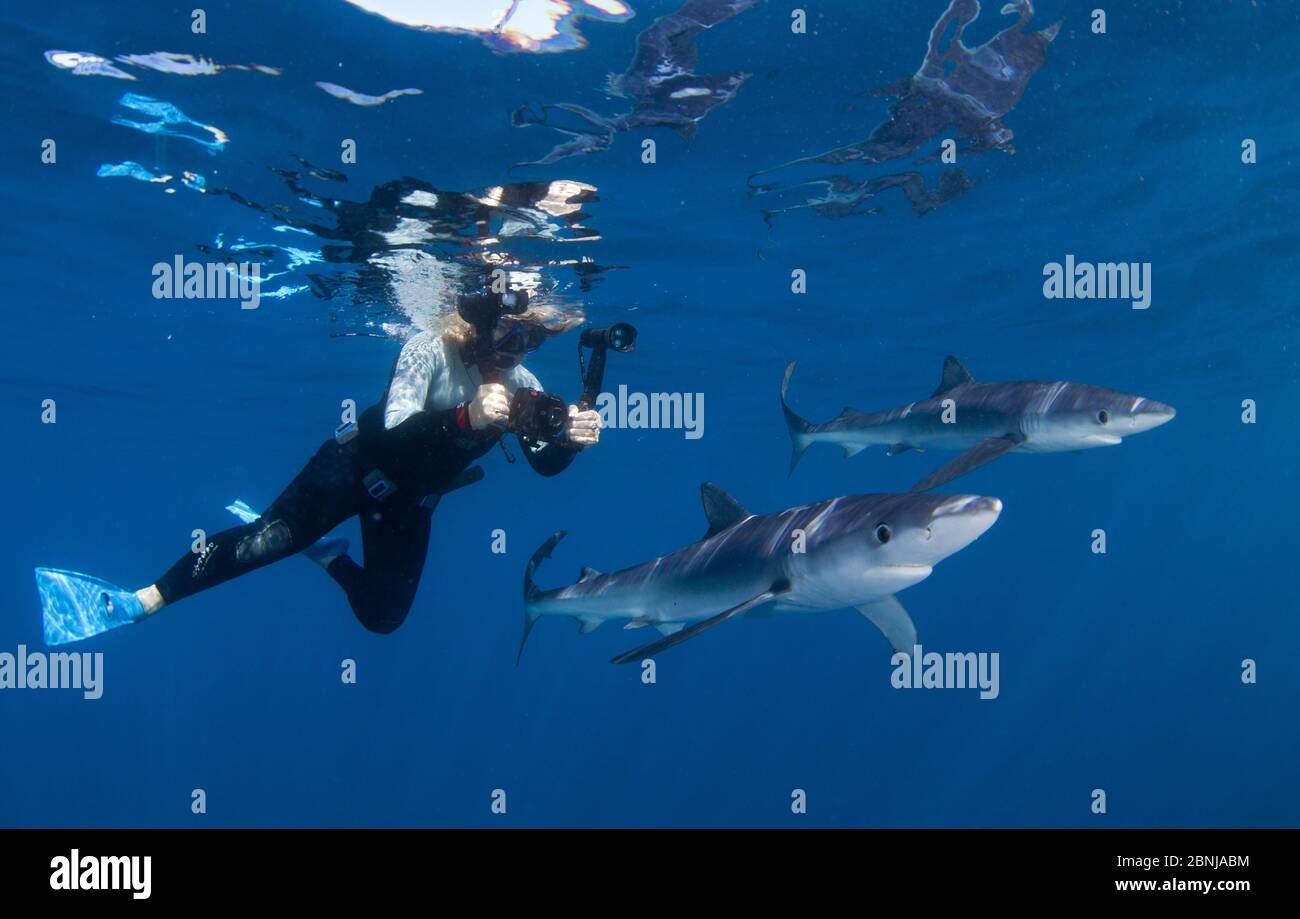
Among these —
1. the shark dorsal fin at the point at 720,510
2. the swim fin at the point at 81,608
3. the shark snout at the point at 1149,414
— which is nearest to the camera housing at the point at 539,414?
the shark dorsal fin at the point at 720,510

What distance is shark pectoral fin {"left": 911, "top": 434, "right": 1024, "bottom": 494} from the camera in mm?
6363

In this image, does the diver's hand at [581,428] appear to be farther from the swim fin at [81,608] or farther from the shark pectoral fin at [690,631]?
the swim fin at [81,608]

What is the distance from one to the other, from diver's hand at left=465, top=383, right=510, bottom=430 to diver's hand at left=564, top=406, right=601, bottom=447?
57 centimetres

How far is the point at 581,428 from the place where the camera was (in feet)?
20.4

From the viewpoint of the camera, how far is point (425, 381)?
746 centimetres

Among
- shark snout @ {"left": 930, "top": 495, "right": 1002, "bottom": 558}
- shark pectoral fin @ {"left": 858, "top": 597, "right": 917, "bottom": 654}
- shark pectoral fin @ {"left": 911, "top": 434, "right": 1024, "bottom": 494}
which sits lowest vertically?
shark pectoral fin @ {"left": 858, "top": 597, "right": 917, "bottom": 654}

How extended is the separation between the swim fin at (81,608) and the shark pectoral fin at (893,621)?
20.8 ft

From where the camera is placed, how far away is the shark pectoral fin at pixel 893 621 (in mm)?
6209

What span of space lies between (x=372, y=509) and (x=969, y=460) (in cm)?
551

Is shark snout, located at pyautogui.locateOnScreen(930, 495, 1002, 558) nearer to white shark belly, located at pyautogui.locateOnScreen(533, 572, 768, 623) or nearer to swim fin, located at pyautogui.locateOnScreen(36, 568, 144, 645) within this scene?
white shark belly, located at pyautogui.locateOnScreen(533, 572, 768, 623)

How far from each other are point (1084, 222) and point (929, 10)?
9.01 m

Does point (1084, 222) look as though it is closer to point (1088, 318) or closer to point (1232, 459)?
point (1088, 318)

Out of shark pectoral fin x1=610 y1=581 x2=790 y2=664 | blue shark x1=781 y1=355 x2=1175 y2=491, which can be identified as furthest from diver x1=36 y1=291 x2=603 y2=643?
blue shark x1=781 y1=355 x2=1175 y2=491
